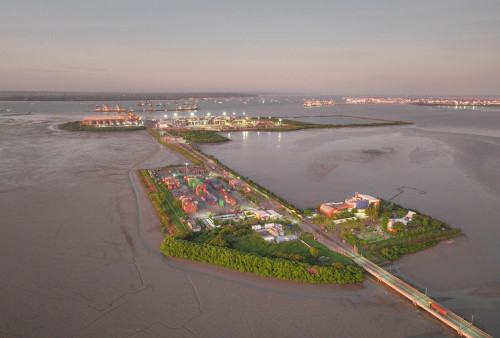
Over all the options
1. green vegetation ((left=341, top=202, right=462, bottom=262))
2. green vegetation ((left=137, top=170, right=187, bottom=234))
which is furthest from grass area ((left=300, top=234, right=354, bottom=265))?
green vegetation ((left=137, top=170, right=187, bottom=234))

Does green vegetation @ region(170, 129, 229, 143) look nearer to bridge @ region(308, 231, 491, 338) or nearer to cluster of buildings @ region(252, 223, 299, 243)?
cluster of buildings @ region(252, 223, 299, 243)

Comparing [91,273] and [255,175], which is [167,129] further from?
[91,273]

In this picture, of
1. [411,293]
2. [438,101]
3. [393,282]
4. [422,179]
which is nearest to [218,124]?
[422,179]

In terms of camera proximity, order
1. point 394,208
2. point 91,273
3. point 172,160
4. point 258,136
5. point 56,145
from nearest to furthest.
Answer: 1. point 91,273
2. point 394,208
3. point 172,160
4. point 56,145
5. point 258,136

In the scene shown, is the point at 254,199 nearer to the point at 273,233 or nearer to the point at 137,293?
the point at 273,233

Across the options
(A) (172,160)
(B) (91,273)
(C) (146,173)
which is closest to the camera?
(B) (91,273)

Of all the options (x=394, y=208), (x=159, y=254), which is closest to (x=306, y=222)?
(x=394, y=208)
